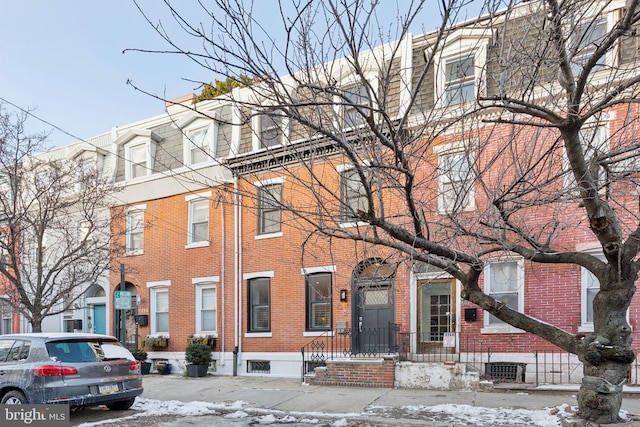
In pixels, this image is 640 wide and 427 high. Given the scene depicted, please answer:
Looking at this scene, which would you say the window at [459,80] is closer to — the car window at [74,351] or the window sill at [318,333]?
the window sill at [318,333]

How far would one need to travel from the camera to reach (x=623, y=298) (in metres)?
6.16

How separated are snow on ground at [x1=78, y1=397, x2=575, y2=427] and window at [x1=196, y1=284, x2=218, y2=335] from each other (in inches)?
226

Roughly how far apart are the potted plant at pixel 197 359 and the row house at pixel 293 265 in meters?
0.83

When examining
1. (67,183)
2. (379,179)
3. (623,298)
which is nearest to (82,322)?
(67,183)

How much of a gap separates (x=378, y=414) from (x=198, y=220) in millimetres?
9715

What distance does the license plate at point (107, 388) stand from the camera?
828 cm

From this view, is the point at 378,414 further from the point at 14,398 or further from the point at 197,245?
the point at 197,245

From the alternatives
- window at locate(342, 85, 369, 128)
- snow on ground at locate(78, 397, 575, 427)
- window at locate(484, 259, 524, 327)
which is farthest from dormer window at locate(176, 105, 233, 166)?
window at locate(342, 85, 369, 128)

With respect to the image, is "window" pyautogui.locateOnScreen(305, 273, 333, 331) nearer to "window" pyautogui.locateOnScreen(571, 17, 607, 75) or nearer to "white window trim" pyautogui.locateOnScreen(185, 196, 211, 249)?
"white window trim" pyautogui.locateOnScreen(185, 196, 211, 249)

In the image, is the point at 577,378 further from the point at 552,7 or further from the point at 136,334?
the point at 136,334

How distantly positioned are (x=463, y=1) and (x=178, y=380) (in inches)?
474

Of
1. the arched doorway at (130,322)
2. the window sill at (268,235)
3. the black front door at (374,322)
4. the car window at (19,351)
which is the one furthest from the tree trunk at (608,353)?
the arched doorway at (130,322)

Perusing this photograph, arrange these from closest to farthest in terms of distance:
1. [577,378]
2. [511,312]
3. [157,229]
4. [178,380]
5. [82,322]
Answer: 1. [511,312]
2. [577,378]
3. [178,380]
4. [157,229]
5. [82,322]

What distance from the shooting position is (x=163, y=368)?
49.2 feet
